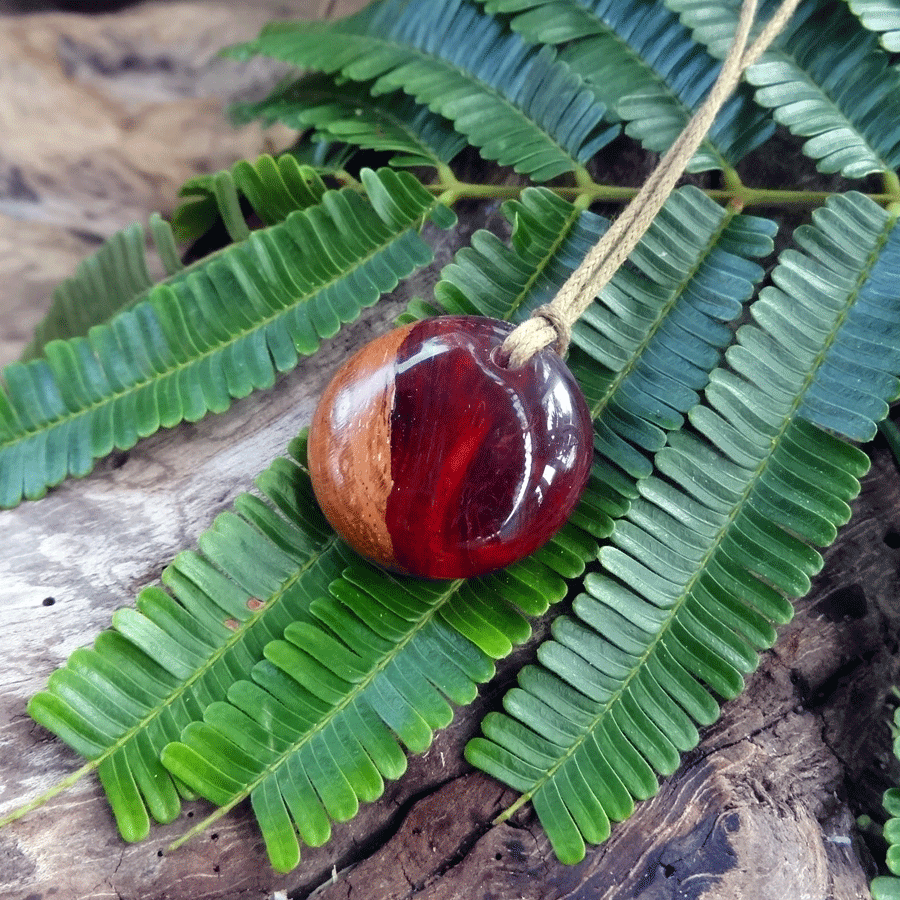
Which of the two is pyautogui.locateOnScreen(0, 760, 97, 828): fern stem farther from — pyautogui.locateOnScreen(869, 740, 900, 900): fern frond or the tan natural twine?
pyautogui.locateOnScreen(869, 740, 900, 900): fern frond

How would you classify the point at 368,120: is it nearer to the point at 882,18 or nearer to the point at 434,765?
the point at 882,18

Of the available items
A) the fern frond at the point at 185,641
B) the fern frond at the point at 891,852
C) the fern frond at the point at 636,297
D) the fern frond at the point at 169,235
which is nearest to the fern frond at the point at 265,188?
the fern frond at the point at 169,235

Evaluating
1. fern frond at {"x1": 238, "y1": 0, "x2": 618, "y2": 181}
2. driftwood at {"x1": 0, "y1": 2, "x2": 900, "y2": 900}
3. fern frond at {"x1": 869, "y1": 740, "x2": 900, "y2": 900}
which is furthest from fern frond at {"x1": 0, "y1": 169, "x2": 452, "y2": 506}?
fern frond at {"x1": 869, "y1": 740, "x2": 900, "y2": 900}

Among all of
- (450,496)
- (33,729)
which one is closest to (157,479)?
(33,729)

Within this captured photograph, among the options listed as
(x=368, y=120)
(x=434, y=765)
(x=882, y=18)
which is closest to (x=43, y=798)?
(x=434, y=765)

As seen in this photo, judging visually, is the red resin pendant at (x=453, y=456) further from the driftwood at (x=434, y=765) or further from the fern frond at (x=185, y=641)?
the driftwood at (x=434, y=765)
